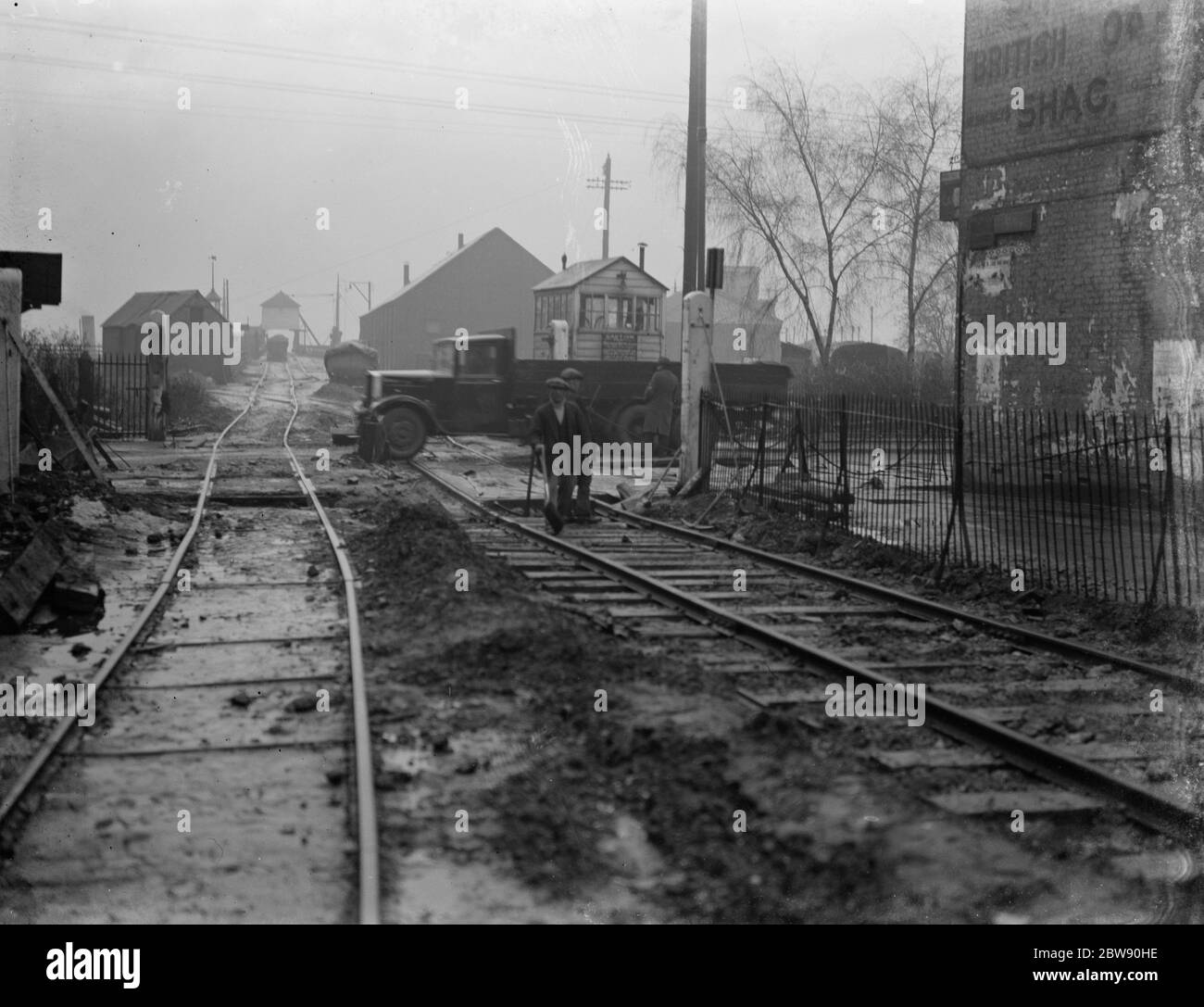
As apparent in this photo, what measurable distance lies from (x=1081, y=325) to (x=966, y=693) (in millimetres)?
11375

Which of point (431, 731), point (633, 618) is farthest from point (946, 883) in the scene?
point (633, 618)

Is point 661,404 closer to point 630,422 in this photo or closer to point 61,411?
point 630,422

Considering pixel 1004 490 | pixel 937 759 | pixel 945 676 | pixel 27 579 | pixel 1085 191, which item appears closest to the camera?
pixel 937 759

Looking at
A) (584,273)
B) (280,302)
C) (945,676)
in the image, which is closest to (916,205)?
(584,273)

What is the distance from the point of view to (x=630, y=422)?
27.1m

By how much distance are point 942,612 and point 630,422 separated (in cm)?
1749

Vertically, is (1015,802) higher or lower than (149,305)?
lower

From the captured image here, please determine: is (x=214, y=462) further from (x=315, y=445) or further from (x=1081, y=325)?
(x=1081, y=325)

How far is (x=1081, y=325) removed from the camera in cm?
1752
